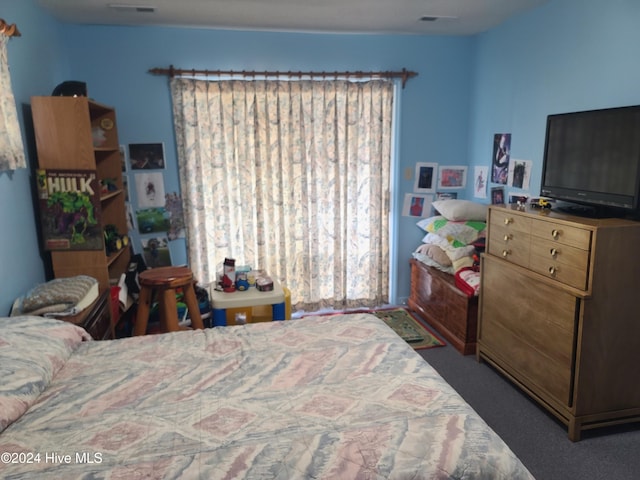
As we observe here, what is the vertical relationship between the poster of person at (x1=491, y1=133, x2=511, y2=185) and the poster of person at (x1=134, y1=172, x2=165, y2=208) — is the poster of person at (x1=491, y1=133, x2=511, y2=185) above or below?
above

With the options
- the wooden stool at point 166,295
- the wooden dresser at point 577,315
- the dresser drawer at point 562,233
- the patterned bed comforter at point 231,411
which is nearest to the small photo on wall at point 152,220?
the wooden stool at point 166,295

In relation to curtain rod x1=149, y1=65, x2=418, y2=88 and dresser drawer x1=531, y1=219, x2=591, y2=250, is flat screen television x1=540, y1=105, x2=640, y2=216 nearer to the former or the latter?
dresser drawer x1=531, y1=219, x2=591, y2=250

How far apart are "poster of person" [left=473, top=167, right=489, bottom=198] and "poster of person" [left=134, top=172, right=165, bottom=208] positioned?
2.73 meters

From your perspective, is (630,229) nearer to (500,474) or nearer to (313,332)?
(500,474)

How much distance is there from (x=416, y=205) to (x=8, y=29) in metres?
3.22

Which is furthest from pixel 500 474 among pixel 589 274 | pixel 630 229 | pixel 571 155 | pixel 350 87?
pixel 350 87

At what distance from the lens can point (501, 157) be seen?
3.67 m

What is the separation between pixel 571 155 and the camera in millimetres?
2631

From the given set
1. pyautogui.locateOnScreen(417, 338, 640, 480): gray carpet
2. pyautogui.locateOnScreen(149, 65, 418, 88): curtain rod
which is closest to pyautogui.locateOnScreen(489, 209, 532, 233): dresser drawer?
pyautogui.locateOnScreen(417, 338, 640, 480): gray carpet

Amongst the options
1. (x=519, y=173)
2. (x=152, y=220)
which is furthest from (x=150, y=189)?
(x=519, y=173)

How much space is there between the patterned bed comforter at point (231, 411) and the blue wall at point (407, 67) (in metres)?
0.84

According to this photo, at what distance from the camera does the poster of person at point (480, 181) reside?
3.91 metres

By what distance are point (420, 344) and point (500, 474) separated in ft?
7.17

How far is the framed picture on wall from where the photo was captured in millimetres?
4152
